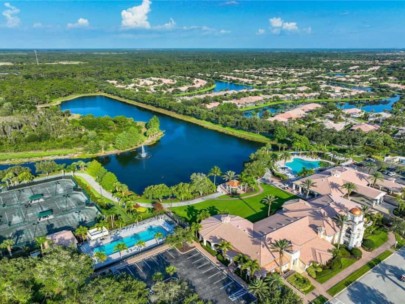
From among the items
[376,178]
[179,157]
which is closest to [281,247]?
[376,178]

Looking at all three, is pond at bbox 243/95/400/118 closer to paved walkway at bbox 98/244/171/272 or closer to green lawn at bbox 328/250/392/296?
green lawn at bbox 328/250/392/296

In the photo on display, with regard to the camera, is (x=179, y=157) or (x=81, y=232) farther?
(x=179, y=157)

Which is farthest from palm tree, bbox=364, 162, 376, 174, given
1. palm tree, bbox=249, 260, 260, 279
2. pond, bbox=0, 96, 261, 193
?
palm tree, bbox=249, 260, 260, 279

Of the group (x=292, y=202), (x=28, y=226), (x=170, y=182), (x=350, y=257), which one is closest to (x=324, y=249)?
(x=350, y=257)

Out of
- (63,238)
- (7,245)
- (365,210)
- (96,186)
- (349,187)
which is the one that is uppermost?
(365,210)

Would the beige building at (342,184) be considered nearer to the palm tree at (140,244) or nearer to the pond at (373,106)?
the palm tree at (140,244)

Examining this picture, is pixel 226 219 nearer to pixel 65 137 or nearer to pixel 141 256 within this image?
pixel 141 256
